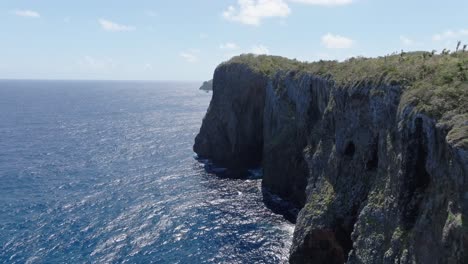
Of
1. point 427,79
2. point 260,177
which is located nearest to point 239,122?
point 260,177

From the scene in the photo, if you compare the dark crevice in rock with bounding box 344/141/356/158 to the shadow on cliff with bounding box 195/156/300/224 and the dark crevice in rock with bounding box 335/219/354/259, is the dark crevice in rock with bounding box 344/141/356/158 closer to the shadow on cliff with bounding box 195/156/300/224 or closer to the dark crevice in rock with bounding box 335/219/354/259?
the dark crevice in rock with bounding box 335/219/354/259

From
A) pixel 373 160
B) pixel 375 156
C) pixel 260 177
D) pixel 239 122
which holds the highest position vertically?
pixel 375 156

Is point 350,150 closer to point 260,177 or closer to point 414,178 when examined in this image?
point 414,178

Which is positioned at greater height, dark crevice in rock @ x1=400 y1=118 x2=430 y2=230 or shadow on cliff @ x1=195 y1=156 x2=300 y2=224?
dark crevice in rock @ x1=400 y1=118 x2=430 y2=230

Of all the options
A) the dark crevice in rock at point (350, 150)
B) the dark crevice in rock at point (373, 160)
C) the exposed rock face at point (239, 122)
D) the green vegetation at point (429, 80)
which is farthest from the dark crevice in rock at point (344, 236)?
the exposed rock face at point (239, 122)

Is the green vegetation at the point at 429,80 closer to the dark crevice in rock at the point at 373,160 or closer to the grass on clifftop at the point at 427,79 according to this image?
the grass on clifftop at the point at 427,79

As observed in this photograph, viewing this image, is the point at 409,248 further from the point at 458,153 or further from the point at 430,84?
the point at 430,84

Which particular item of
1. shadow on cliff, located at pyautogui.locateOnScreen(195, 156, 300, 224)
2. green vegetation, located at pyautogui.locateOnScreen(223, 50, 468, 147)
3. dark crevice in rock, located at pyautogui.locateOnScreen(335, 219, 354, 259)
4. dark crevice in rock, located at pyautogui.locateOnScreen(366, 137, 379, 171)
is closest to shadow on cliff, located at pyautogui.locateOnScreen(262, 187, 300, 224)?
shadow on cliff, located at pyautogui.locateOnScreen(195, 156, 300, 224)
